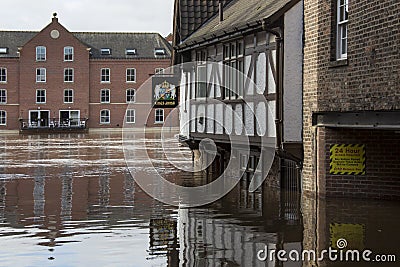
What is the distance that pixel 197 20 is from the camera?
94.6ft

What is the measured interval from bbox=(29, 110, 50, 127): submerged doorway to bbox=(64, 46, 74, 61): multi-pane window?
6.03 m

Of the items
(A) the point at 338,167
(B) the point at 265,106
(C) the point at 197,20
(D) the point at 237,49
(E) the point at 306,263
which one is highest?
(C) the point at 197,20

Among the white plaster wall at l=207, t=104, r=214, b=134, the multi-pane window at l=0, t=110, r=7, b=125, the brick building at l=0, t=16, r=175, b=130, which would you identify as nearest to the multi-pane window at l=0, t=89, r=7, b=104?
the brick building at l=0, t=16, r=175, b=130

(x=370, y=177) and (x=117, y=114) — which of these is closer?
(x=370, y=177)

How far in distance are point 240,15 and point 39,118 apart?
5811cm

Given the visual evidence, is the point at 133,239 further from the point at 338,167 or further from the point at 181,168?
the point at 181,168

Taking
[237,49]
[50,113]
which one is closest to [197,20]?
[237,49]

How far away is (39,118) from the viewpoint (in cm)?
7819

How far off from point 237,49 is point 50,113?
6065 centimetres

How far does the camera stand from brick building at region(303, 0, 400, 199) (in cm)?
1384

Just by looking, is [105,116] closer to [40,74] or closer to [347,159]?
[40,74]

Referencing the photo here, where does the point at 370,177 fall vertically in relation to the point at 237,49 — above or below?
below

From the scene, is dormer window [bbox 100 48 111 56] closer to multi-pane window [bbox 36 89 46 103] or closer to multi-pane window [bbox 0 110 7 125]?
multi-pane window [bbox 36 89 46 103]

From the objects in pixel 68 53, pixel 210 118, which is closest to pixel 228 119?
pixel 210 118
